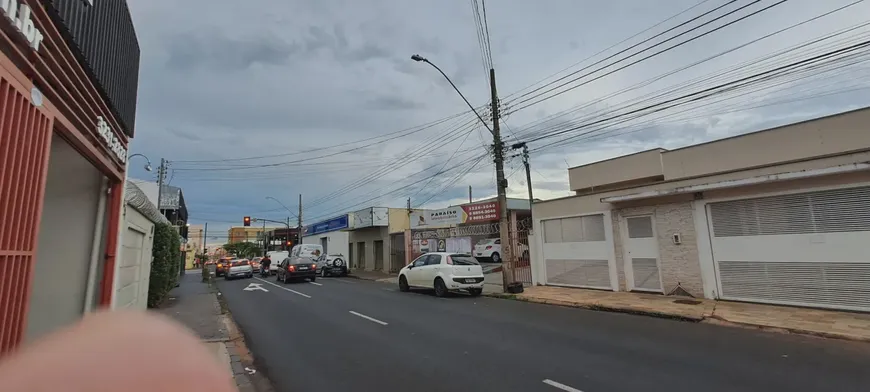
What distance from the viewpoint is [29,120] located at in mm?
3557

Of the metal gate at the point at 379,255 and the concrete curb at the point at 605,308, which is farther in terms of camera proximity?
the metal gate at the point at 379,255

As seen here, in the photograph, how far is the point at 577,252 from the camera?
15.9 meters

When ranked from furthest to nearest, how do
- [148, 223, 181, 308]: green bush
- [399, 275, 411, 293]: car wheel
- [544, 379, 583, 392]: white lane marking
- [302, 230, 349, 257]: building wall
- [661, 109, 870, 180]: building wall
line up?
1. [302, 230, 349, 257]: building wall
2. [399, 275, 411, 293]: car wheel
3. [148, 223, 181, 308]: green bush
4. [661, 109, 870, 180]: building wall
5. [544, 379, 583, 392]: white lane marking

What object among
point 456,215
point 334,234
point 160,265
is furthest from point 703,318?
point 334,234

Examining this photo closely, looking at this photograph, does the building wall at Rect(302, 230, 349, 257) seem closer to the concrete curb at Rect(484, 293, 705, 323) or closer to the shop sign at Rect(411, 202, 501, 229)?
the shop sign at Rect(411, 202, 501, 229)

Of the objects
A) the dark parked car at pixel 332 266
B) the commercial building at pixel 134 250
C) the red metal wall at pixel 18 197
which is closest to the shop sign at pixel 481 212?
the dark parked car at pixel 332 266

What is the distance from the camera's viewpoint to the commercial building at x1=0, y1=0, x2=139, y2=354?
3.32 m

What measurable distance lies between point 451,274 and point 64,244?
10998mm

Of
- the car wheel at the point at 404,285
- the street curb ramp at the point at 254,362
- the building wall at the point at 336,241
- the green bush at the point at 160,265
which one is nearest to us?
the street curb ramp at the point at 254,362

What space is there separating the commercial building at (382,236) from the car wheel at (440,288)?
13.2 metres

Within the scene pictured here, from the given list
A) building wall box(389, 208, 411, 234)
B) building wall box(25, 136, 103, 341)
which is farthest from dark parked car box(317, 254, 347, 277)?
building wall box(25, 136, 103, 341)

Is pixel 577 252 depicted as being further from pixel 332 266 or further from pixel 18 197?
pixel 332 266

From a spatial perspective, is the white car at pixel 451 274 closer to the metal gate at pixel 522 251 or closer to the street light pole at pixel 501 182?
the street light pole at pixel 501 182

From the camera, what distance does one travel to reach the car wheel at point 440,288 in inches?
600
